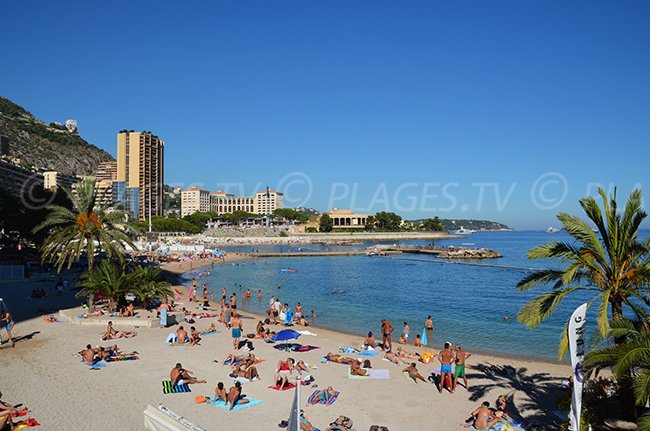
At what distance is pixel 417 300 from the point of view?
110 feet

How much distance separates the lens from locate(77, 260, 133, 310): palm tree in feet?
65.8

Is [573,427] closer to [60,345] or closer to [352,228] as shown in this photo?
[60,345]

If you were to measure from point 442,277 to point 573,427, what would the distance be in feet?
146

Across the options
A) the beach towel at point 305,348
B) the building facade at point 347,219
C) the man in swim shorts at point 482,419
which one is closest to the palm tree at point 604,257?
the man in swim shorts at point 482,419

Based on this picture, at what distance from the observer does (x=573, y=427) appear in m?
7.23

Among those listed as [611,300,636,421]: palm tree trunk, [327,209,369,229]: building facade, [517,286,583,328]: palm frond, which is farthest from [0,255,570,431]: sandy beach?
[327,209,369,229]: building facade

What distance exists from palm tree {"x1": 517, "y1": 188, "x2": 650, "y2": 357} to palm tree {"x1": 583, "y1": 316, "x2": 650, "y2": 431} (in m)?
0.38

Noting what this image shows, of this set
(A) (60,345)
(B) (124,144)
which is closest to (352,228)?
(B) (124,144)

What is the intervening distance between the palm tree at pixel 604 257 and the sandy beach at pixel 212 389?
9.86 feet

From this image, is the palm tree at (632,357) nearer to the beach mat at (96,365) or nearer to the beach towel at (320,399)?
the beach towel at (320,399)

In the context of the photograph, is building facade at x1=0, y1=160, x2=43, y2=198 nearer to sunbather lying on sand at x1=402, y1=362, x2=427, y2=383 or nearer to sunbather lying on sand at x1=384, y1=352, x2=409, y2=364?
sunbather lying on sand at x1=384, y1=352, x2=409, y2=364

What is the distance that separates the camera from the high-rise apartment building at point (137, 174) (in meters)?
164

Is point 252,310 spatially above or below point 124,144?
below

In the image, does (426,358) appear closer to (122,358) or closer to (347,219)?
(122,358)
